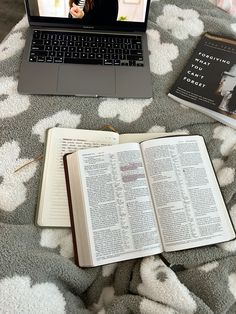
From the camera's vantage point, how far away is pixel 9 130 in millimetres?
710

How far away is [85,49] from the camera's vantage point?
820mm

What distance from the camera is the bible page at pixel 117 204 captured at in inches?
23.6

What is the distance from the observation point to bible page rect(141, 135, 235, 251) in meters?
0.62

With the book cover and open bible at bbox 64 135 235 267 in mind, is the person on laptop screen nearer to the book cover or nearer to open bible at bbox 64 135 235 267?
the book cover

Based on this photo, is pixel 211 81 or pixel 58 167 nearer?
pixel 58 167

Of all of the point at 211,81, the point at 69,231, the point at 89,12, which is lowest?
the point at 69,231

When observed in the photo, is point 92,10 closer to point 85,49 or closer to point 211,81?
point 85,49

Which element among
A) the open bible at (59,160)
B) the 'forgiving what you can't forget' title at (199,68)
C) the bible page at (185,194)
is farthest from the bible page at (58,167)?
the 'forgiving what you can't forget' title at (199,68)

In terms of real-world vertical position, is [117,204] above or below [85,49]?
below

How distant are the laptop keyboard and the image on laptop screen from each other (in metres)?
0.04

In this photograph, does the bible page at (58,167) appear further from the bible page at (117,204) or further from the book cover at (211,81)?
the book cover at (211,81)

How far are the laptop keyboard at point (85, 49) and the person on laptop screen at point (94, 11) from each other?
0.11ft

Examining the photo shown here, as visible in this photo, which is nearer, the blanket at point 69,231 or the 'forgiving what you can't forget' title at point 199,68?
the blanket at point 69,231

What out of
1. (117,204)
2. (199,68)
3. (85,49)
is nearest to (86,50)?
(85,49)
